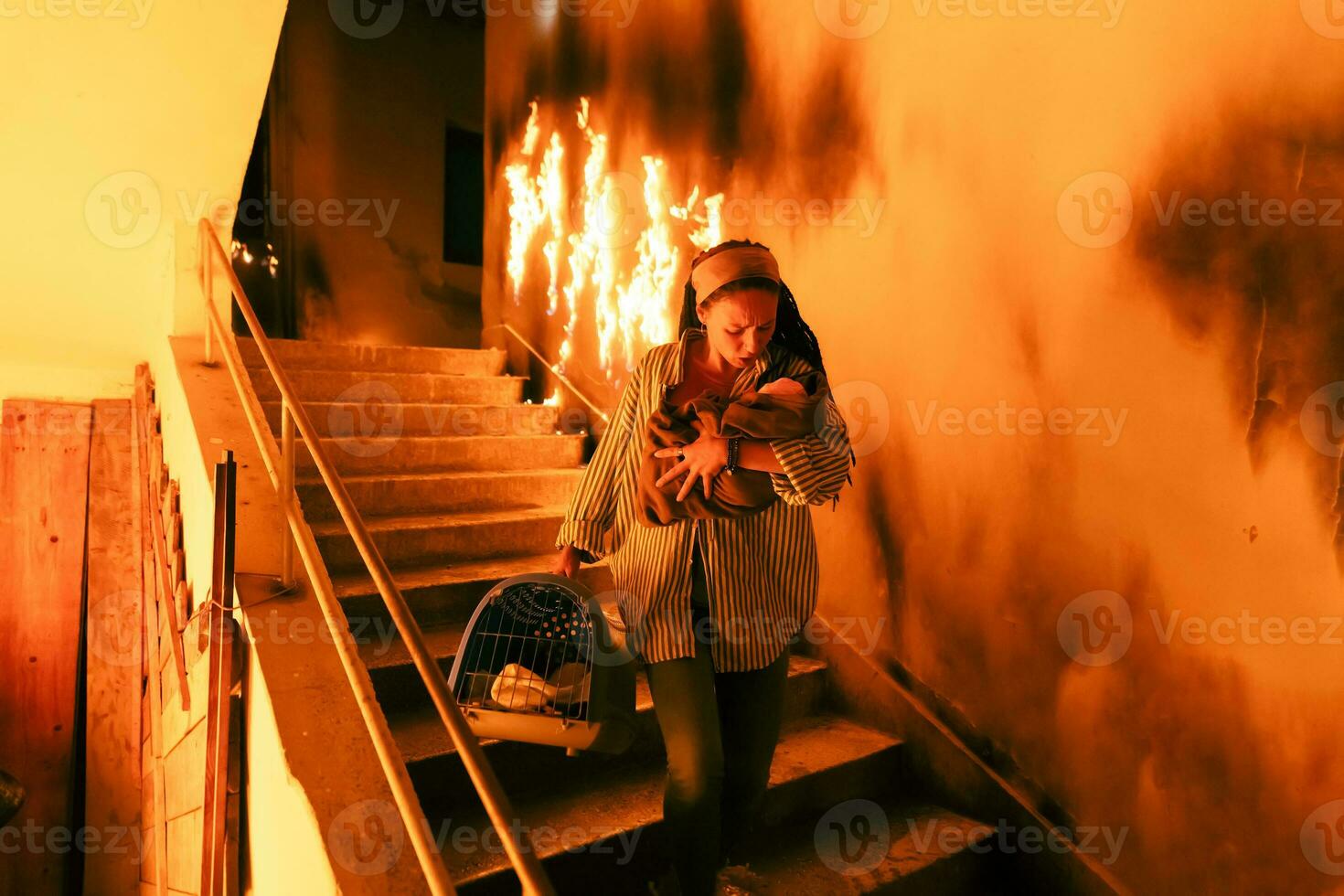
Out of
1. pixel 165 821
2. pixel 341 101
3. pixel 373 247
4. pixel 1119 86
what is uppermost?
pixel 341 101

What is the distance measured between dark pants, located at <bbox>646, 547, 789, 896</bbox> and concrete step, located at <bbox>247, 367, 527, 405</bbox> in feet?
8.60

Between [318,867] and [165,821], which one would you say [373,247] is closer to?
[165,821]

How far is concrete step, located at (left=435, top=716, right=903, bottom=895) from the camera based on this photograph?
6.76 ft

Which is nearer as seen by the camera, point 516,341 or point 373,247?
point 516,341

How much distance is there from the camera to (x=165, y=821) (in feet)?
10.9

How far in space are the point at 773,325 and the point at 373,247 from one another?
7.41 metres

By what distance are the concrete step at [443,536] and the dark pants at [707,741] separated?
164 centimetres

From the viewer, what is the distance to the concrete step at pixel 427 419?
12.1ft

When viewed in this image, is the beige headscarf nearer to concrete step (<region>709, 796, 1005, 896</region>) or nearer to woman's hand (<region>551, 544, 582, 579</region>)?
woman's hand (<region>551, 544, 582, 579</region>)

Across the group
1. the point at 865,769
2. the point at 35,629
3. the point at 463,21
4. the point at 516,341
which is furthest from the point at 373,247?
the point at 865,769

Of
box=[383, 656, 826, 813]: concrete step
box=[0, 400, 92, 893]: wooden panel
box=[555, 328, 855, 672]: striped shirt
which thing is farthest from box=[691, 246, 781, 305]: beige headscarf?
box=[0, 400, 92, 893]: wooden panel

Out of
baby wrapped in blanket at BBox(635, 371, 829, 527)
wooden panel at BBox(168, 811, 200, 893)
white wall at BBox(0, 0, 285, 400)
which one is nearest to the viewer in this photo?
baby wrapped in blanket at BBox(635, 371, 829, 527)

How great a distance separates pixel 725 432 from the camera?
154 cm

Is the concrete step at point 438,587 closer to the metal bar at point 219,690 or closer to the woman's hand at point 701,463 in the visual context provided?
the metal bar at point 219,690
